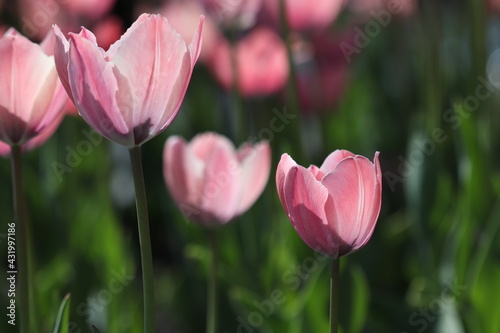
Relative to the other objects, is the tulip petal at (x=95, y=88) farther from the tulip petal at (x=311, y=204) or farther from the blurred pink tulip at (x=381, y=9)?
the blurred pink tulip at (x=381, y=9)

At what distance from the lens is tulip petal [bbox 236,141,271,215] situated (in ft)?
2.85

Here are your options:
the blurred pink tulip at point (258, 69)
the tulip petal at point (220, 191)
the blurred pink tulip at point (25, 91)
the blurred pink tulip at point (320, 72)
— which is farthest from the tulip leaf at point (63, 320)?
the blurred pink tulip at point (320, 72)

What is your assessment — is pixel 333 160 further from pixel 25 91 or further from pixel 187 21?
pixel 187 21

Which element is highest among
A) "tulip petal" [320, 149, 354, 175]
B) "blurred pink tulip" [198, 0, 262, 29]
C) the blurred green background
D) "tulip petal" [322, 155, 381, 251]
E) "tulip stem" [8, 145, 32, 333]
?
"blurred pink tulip" [198, 0, 262, 29]

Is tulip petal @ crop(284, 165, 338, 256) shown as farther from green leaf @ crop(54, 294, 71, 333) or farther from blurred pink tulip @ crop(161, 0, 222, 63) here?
blurred pink tulip @ crop(161, 0, 222, 63)

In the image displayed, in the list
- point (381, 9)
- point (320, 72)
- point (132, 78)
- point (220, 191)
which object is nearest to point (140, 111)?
point (132, 78)

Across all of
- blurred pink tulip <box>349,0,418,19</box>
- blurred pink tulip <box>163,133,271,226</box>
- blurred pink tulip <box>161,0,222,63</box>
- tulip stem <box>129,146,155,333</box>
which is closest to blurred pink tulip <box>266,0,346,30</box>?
blurred pink tulip <box>349,0,418,19</box>

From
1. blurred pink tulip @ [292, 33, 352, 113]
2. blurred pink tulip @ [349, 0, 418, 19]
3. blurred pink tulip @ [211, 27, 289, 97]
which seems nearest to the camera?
blurred pink tulip @ [211, 27, 289, 97]

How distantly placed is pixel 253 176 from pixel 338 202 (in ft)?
0.95

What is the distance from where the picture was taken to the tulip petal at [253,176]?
0.87m

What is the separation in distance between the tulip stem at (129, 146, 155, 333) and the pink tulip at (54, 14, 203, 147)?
23 mm

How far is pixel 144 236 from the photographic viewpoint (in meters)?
0.58

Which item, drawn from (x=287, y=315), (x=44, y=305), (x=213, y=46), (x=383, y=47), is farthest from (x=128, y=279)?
(x=383, y=47)

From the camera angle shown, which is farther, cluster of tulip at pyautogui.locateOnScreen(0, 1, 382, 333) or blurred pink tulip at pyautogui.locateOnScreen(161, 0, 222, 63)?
blurred pink tulip at pyautogui.locateOnScreen(161, 0, 222, 63)
